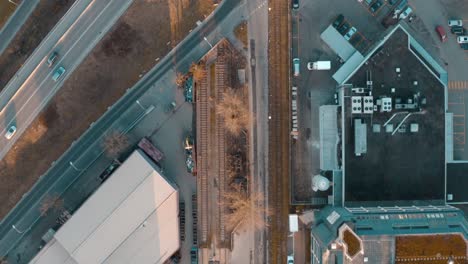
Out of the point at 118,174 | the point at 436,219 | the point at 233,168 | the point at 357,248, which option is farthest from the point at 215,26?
the point at 436,219

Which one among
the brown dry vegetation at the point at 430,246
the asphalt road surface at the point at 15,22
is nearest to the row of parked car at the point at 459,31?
the brown dry vegetation at the point at 430,246

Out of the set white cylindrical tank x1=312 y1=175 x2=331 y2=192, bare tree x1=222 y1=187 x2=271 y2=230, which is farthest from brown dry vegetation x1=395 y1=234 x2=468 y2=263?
bare tree x1=222 y1=187 x2=271 y2=230

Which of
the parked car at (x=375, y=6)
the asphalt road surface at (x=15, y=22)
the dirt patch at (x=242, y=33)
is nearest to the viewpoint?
the asphalt road surface at (x=15, y=22)

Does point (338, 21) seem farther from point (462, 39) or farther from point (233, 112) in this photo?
point (233, 112)

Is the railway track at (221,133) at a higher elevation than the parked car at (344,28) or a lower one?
lower

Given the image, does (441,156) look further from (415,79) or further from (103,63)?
(103,63)

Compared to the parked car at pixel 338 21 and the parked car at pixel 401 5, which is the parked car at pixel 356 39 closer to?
the parked car at pixel 338 21

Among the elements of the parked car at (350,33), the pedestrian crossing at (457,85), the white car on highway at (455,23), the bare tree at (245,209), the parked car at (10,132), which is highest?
the white car on highway at (455,23)
